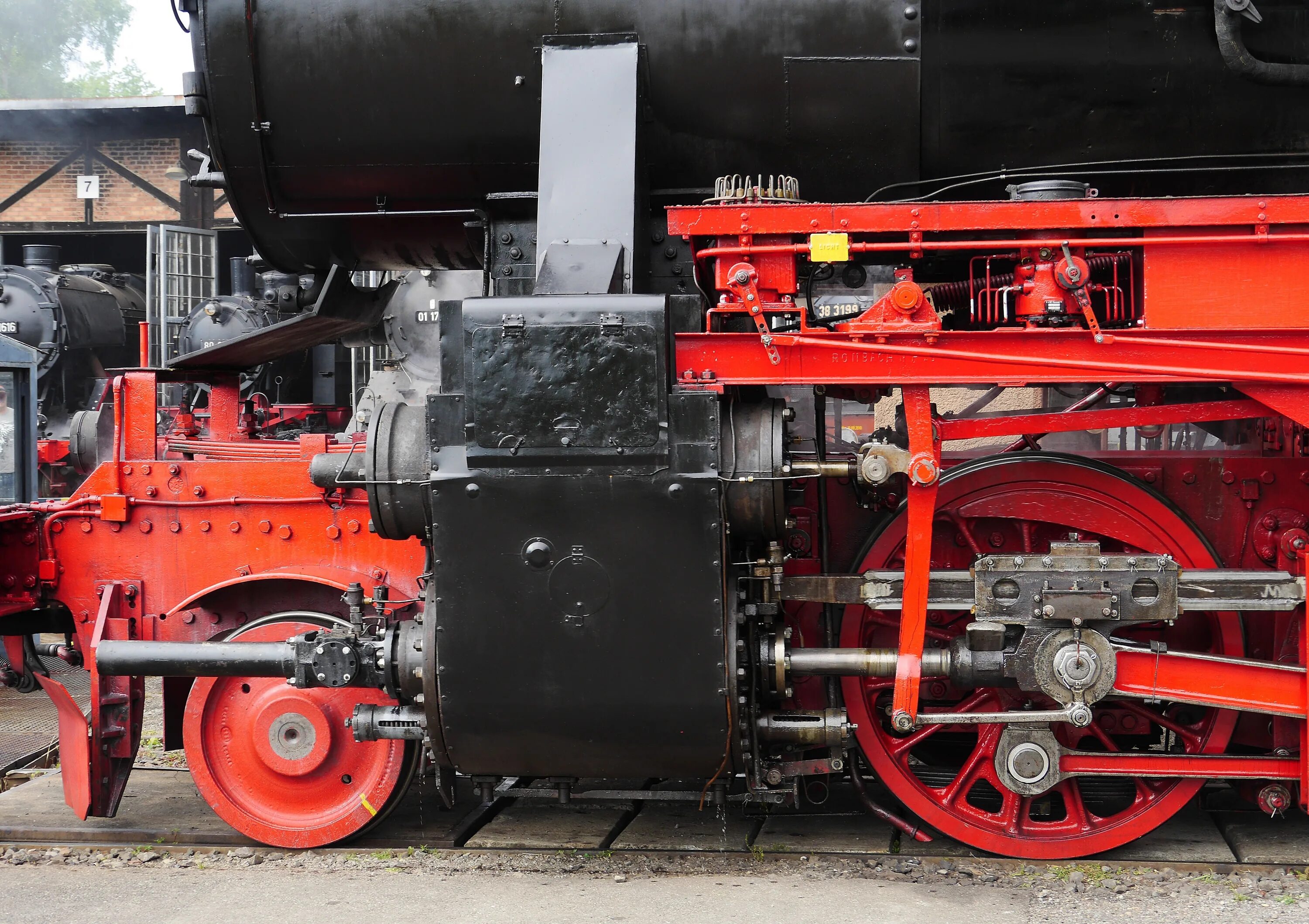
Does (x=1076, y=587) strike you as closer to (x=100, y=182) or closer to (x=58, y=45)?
(x=100, y=182)

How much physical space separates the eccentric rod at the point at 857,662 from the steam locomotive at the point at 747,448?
2 centimetres

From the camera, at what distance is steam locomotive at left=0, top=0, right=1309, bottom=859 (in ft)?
12.1

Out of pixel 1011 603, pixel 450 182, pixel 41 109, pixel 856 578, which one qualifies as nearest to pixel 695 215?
pixel 450 182

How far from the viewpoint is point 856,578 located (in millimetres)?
4121

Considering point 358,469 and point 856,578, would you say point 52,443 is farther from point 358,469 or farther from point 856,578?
point 856,578

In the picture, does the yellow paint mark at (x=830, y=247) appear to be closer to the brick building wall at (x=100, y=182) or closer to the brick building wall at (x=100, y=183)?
the brick building wall at (x=100, y=183)

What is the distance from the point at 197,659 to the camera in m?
4.27

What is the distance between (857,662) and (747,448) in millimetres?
827

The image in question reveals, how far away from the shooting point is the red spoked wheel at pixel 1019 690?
429 cm

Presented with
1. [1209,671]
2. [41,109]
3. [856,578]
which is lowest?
[1209,671]

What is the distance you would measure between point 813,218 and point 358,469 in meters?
1.73

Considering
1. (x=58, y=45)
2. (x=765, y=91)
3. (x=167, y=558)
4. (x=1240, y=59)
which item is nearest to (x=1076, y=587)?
(x=1240, y=59)

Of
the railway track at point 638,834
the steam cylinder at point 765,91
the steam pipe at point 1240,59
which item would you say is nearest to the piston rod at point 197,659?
the railway track at point 638,834

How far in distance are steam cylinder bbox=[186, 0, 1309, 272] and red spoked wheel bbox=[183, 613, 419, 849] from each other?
181 cm
